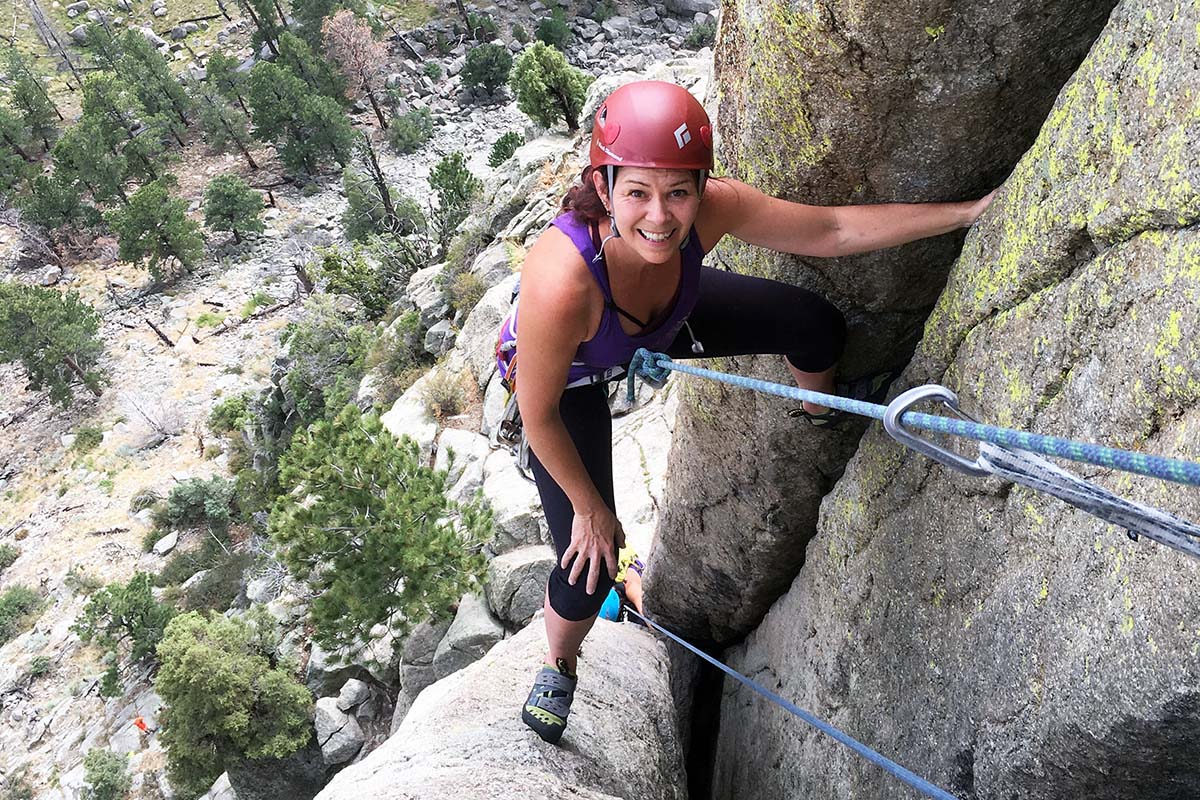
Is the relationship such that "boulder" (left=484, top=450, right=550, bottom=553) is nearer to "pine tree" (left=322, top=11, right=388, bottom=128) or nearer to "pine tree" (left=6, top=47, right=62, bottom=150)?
"pine tree" (left=322, top=11, right=388, bottom=128)

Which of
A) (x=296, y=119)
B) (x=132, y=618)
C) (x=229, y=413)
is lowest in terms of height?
(x=132, y=618)

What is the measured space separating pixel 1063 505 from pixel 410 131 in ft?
158

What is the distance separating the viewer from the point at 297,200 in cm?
4588

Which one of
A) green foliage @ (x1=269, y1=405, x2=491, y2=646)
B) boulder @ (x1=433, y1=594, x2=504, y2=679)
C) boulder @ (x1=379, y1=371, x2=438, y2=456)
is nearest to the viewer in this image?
green foliage @ (x1=269, y1=405, x2=491, y2=646)

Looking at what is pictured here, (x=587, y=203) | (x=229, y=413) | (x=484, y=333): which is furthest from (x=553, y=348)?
(x=229, y=413)

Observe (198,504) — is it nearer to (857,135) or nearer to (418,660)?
(418,660)

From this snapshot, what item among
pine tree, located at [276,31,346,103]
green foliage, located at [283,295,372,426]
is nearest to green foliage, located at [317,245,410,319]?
green foliage, located at [283,295,372,426]

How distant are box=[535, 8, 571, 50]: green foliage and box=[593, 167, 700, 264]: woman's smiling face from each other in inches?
2051

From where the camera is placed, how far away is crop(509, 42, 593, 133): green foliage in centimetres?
3108

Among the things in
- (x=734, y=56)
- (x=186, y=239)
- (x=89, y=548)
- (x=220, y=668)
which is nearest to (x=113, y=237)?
(x=186, y=239)

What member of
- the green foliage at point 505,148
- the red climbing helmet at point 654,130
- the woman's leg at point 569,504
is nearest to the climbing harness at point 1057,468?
the red climbing helmet at point 654,130

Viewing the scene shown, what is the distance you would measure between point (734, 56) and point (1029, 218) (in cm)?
161

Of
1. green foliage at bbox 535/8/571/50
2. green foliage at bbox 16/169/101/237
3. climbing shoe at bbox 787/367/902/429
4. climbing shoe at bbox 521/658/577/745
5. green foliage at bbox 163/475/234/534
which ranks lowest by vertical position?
green foliage at bbox 163/475/234/534

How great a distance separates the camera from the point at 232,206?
4238 cm
